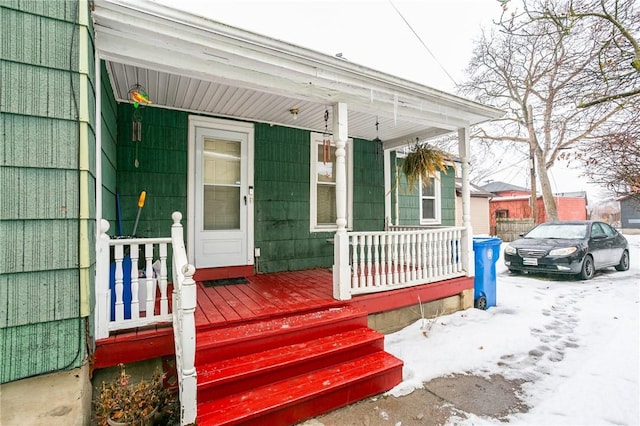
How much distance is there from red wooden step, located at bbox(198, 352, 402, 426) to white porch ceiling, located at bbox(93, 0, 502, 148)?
2.47 meters

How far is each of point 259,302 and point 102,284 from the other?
1.34m

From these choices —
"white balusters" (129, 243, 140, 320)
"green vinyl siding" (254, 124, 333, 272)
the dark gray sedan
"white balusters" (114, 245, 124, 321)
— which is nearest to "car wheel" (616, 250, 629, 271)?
the dark gray sedan

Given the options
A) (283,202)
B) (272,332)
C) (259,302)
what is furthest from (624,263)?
(272,332)

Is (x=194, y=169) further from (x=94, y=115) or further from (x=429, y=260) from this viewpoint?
(x=429, y=260)

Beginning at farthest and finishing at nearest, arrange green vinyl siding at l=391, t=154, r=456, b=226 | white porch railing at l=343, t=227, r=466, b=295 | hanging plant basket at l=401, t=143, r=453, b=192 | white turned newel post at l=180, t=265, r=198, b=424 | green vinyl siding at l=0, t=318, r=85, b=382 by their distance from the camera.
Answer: green vinyl siding at l=391, t=154, r=456, b=226
hanging plant basket at l=401, t=143, r=453, b=192
white porch railing at l=343, t=227, r=466, b=295
white turned newel post at l=180, t=265, r=198, b=424
green vinyl siding at l=0, t=318, r=85, b=382

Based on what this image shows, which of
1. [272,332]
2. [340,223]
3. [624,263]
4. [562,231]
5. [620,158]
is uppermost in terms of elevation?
A: [620,158]

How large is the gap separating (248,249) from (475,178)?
18.6 meters

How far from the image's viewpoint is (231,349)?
2289mm

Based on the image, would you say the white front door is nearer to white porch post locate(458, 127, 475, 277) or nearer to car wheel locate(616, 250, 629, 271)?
white porch post locate(458, 127, 475, 277)

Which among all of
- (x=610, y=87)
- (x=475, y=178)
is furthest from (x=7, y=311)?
(x=475, y=178)

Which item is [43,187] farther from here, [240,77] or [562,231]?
[562,231]

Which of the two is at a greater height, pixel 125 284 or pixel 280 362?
pixel 125 284

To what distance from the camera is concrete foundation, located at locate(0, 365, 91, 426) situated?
1.70 metres

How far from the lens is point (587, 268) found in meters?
6.31
